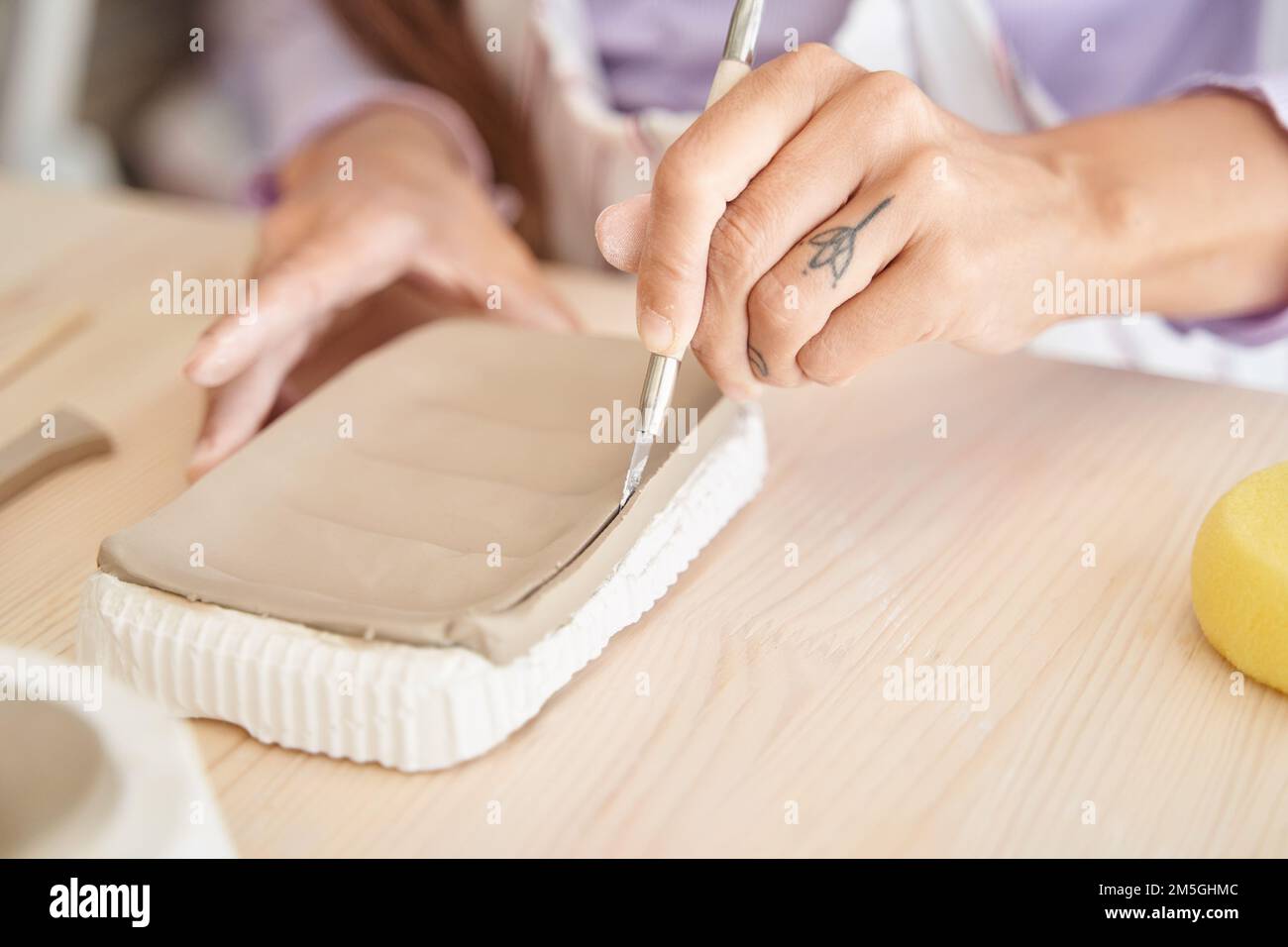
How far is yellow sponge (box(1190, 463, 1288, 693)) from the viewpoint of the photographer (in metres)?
0.56

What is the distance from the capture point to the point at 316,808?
0.53 m

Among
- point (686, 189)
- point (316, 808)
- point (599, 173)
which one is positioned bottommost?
point (316, 808)

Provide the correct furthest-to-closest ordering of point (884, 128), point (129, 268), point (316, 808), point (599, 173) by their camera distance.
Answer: point (599, 173), point (129, 268), point (884, 128), point (316, 808)

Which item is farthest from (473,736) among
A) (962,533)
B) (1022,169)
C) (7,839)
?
(1022,169)

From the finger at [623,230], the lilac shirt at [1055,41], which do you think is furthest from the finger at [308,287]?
the lilac shirt at [1055,41]

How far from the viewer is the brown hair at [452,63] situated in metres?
1.15

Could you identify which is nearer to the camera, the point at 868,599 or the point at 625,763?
the point at 625,763

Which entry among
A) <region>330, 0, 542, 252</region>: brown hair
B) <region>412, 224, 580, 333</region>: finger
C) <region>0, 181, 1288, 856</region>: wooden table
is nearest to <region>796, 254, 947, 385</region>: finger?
<region>0, 181, 1288, 856</region>: wooden table

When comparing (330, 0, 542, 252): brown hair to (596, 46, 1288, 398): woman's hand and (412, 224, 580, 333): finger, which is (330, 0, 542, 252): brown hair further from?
(596, 46, 1288, 398): woman's hand

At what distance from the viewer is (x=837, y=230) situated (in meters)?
0.63

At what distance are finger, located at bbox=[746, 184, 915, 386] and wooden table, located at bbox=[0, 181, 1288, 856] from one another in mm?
142

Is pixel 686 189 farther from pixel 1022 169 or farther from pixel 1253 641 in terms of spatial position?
pixel 1253 641

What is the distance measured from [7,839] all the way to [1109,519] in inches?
23.7

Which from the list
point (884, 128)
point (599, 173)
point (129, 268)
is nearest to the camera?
point (884, 128)
